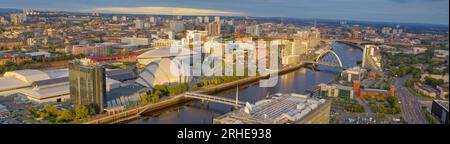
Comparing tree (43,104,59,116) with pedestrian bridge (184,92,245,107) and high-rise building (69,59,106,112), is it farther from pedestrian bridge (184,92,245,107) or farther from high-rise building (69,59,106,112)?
pedestrian bridge (184,92,245,107)

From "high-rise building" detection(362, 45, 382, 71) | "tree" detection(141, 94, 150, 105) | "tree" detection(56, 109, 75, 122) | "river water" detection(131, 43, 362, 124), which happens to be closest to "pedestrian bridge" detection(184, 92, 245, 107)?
"river water" detection(131, 43, 362, 124)

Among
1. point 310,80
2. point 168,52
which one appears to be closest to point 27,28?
point 168,52

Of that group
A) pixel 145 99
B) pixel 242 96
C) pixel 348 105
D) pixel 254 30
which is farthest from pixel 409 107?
pixel 254 30

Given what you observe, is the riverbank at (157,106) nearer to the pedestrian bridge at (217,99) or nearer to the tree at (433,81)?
the pedestrian bridge at (217,99)

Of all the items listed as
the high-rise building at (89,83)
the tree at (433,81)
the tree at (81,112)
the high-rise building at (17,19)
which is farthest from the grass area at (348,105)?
the high-rise building at (17,19)

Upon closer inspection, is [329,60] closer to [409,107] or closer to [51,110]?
[409,107]
